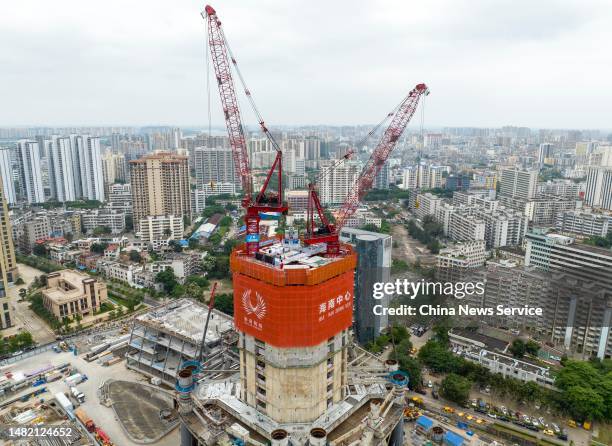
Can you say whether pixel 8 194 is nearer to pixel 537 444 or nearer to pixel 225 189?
pixel 225 189

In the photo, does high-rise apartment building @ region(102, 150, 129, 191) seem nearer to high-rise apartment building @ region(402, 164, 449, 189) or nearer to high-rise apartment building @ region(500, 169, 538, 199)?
high-rise apartment building @ region(402, 164, 449, 189)

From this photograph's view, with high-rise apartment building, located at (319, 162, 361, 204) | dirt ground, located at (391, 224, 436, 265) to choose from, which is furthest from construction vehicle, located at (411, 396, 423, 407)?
high-rise apartment building, located at (319, 162, 361, 204)

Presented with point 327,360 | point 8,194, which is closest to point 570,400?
point 327,360

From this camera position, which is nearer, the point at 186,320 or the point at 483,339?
the point at 186,320

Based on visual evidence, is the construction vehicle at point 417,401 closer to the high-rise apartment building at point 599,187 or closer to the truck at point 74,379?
the truck at point 74,379

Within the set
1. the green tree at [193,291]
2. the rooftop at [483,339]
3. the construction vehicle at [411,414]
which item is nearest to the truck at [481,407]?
the construction vehicle at [411,414]

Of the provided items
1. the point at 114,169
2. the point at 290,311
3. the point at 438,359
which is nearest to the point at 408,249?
the point at 438,359

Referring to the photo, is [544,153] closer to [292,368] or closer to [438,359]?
[438,359]

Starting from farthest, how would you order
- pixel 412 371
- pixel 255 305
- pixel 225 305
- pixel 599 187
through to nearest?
1. pixel 599 187
2. pixel 225 305
3. pixel 412 371
4. pixel 255 305
